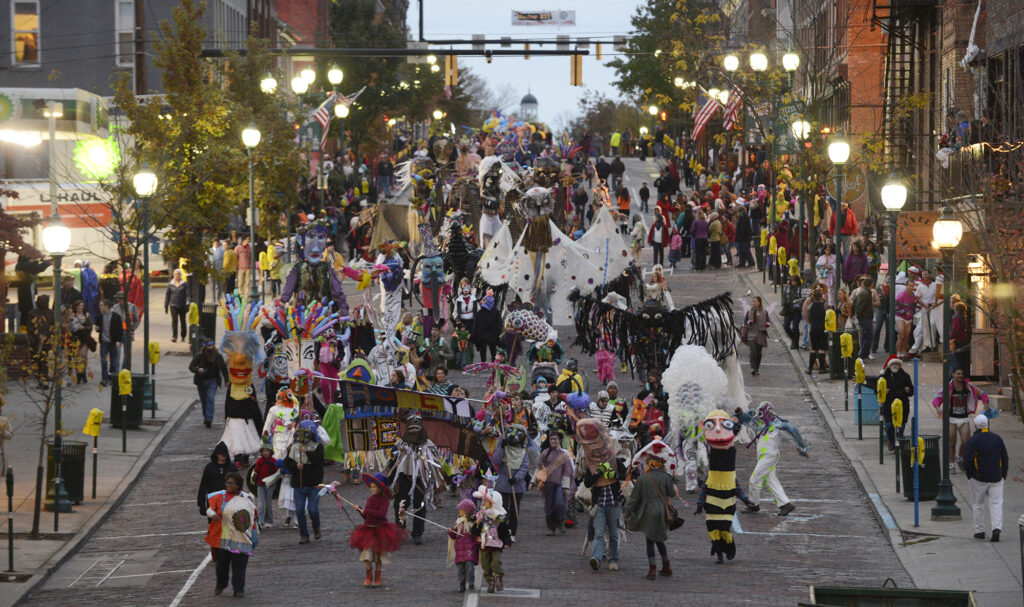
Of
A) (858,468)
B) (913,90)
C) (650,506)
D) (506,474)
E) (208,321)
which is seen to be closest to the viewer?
(650,506)

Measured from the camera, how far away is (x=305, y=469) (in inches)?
752

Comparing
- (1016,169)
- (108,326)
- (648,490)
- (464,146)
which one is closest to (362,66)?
(464,146)

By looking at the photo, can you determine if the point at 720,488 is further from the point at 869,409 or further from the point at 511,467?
the point at 869,409

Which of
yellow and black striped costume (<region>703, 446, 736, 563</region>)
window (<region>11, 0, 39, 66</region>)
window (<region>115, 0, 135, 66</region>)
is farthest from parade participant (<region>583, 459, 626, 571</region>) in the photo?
window (<region>115, 0, 135, 66</region>)

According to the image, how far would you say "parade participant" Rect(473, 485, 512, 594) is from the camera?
16.6m

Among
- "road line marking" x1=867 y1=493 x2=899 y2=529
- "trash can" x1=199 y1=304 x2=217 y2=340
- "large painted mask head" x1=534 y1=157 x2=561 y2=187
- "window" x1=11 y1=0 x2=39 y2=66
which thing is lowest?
"road line marking" x1=867 y1=493 x2=899 y2=529

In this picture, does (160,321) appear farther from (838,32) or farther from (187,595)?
(187,595)

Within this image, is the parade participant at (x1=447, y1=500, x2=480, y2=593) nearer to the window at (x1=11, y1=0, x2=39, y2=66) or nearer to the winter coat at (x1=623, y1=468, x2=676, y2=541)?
the winter coat at (x1=623, y1=468, x2=676, y2=541)

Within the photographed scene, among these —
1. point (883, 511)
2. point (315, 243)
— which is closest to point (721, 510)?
point (883, 511)

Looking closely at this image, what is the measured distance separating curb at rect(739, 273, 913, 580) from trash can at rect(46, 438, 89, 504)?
10.5m

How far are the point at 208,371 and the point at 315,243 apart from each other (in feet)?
13.5

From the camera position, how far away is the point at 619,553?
61.4ft

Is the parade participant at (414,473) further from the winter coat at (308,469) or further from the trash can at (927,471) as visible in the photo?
the trash can at (927,471)

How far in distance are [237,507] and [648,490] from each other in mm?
4414
